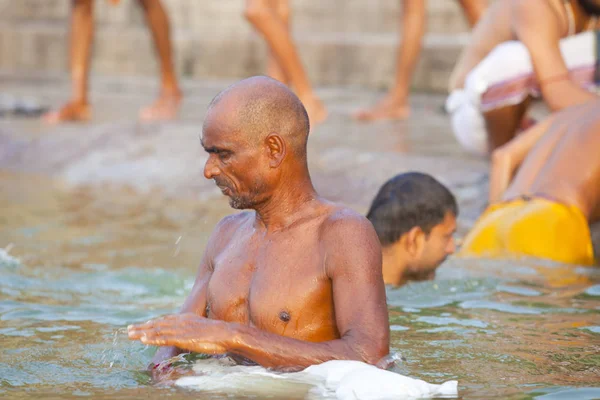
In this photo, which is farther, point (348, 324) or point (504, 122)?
point (504, 122)

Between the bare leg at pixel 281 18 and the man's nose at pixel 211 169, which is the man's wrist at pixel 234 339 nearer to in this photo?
the man's nose at pixel 211 169

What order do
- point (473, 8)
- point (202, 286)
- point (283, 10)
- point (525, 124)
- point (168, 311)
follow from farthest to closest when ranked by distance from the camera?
point (283, 10), point (473, 8), point (525, 124), point (168, 311), point (202, 286)

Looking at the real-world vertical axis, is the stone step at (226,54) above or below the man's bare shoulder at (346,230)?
above

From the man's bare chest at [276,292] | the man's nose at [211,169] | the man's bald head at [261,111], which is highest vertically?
the man's bald head at [261,111]

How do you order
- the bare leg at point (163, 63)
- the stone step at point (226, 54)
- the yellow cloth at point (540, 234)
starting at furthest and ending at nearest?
1. the stone step at point (226, 54)
2. the bare leg at point (163, 63)
3. the yellow cloth at point (540, 234)

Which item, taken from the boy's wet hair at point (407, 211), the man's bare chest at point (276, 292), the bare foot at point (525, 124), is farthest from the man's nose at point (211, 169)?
the bare foot at point (525, 124)

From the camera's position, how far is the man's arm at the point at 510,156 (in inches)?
237

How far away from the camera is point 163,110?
9.89 meters

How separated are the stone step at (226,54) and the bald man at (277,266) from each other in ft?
24.7

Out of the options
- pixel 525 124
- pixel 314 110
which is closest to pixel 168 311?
pixel 525 124

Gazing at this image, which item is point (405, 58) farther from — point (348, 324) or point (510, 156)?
point (348, 324)

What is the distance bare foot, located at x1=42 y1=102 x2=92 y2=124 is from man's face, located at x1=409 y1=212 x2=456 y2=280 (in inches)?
234

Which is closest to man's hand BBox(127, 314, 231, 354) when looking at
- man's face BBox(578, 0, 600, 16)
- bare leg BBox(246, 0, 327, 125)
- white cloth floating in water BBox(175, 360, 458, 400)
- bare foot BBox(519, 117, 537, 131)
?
white cloth floating in water BBox(175, 360, 458, 400)

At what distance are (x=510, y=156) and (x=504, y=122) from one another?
0.73 m
